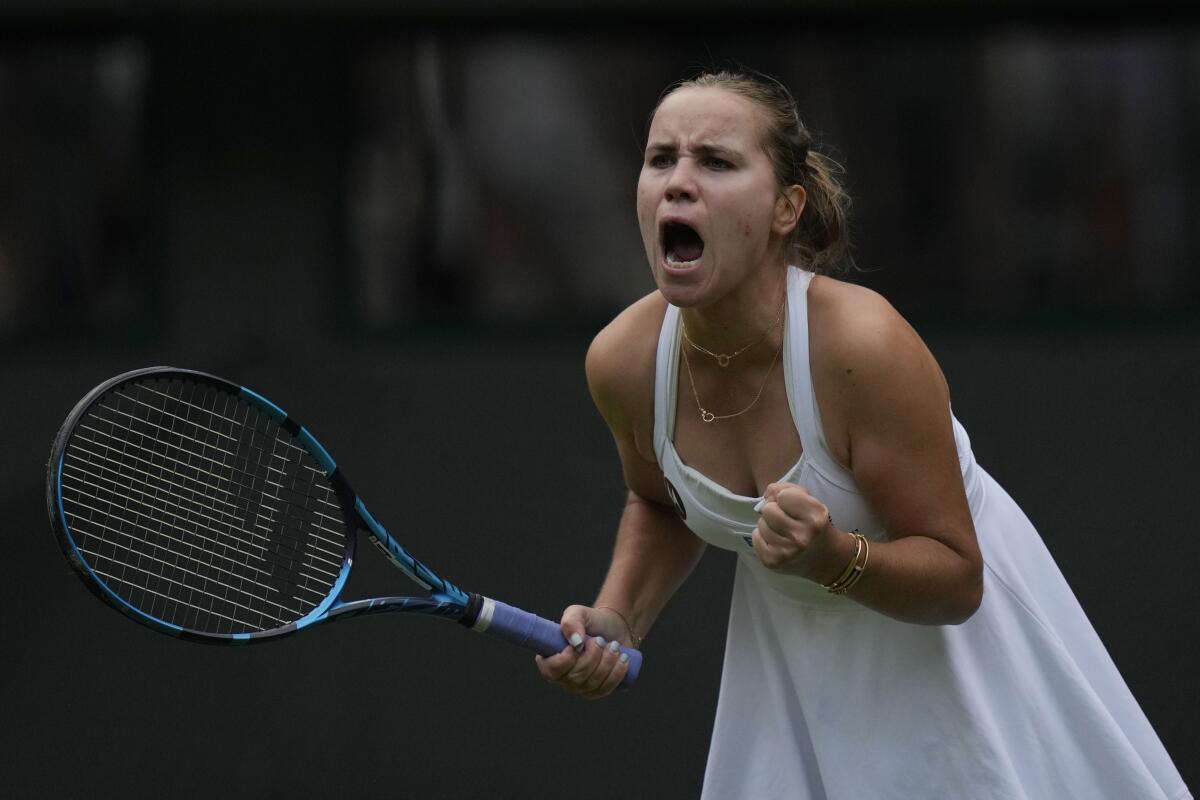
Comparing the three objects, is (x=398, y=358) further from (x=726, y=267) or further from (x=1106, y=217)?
(x=726, y=267)

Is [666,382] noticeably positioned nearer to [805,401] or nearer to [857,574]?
[805,401]

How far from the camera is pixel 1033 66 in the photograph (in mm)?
4539

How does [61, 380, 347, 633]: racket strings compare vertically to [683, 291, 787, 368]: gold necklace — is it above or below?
below

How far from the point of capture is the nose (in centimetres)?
237

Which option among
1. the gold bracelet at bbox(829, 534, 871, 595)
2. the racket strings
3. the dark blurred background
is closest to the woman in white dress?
the gold bracelet at bbox(829, 534, 871, 595)

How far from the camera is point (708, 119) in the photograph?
2.40 meters

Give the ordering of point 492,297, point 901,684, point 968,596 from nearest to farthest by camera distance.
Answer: point 968,596 < point 901,684 < point 492,297

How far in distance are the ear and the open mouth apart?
4.7 inches

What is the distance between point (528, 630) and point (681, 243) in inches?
24.6

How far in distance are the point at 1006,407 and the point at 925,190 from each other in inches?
23.8

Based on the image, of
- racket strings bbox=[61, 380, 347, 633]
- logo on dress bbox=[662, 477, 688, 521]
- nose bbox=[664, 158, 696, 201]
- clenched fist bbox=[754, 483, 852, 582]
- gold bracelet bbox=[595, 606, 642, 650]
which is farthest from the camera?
racket strings bbox=[61, 380, 347, 633]

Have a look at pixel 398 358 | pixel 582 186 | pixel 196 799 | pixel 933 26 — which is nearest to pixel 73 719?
pixel 196 799

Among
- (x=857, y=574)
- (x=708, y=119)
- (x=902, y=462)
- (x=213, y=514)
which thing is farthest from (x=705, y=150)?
(x=213, y=514)

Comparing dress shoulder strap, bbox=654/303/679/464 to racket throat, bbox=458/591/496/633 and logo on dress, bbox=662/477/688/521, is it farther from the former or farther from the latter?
racket throat, bbox=458/591/496/633
